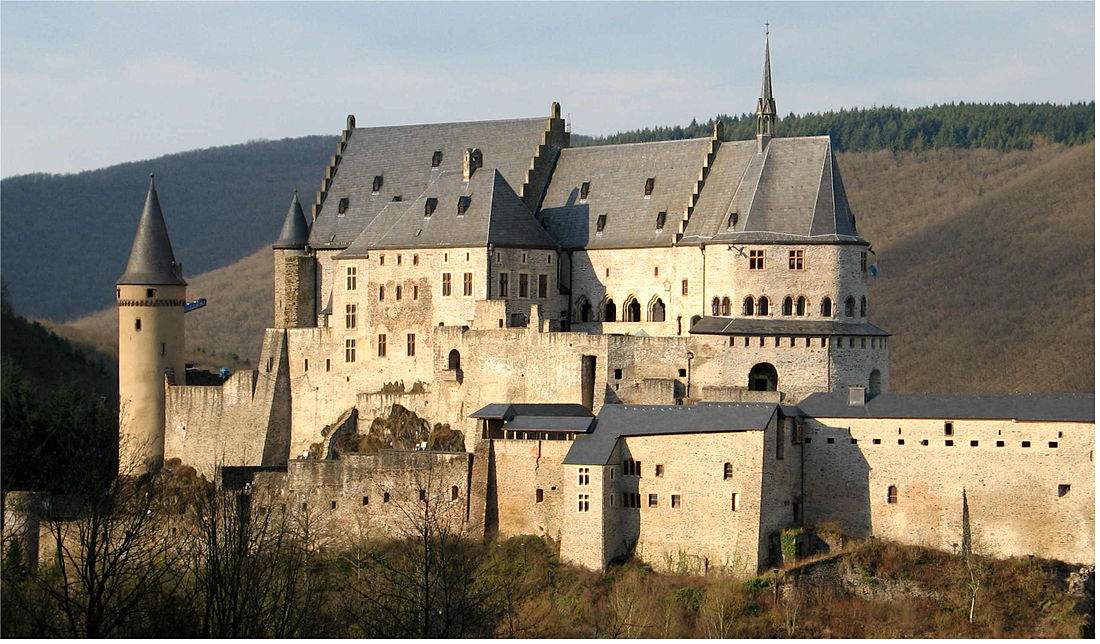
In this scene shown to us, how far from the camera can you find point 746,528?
58.5m

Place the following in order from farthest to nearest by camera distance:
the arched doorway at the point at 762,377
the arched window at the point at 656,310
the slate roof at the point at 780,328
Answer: the arched window at the point at 656,310
the arched doorway at the point at 762,377
the slate roof at the point at 780,328

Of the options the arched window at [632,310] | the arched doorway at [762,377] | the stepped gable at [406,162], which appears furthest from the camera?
the stepped gable at [406,162]

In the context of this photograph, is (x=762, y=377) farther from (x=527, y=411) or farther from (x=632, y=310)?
(x=527, y=411)

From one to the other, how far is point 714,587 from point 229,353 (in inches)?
2765

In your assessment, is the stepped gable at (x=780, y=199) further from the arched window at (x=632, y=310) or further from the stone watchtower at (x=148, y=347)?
Result: the stone watchtower at (x=148, y=347)

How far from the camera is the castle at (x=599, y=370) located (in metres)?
59.2

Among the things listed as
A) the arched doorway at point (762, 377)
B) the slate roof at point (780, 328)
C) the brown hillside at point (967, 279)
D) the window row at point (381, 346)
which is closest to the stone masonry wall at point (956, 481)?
the arched doorway at point (762, 377)

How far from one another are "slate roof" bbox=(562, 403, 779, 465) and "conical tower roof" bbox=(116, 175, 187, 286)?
20791 millimetres

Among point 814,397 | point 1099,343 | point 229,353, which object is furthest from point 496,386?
point 229,353

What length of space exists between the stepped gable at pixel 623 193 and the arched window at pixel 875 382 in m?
8.45

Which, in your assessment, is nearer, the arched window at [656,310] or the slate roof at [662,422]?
the slate roof at [662,422]

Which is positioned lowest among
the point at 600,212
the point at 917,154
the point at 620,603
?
the point at 620,603

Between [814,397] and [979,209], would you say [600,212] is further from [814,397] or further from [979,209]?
[979,209]

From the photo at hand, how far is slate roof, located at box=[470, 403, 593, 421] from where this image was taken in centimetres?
6338
